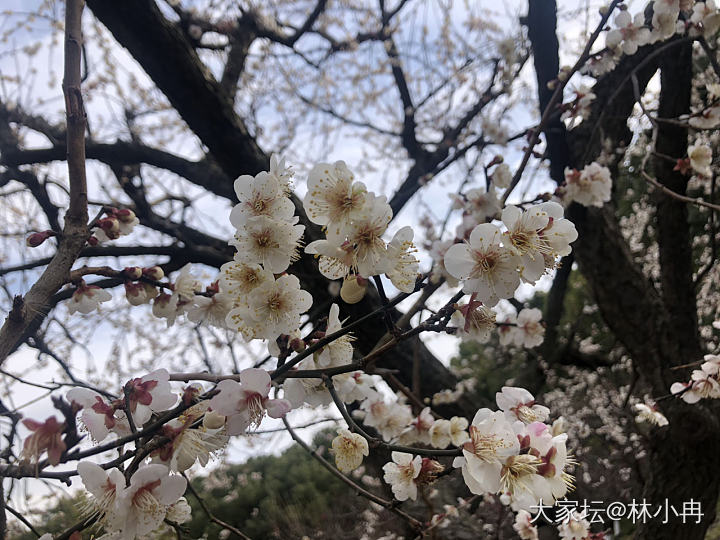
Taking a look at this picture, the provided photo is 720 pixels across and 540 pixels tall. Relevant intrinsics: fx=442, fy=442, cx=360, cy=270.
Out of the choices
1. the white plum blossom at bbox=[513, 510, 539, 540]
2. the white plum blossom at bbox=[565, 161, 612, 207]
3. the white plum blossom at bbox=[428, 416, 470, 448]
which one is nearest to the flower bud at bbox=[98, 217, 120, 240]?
the white plum blossom at bbox=[428, 416, 470, 448]

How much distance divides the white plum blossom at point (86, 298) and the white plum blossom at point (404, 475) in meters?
0.73

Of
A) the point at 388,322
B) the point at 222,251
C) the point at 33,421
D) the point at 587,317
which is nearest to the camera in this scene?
the point at 33,421

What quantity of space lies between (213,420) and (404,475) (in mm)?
524

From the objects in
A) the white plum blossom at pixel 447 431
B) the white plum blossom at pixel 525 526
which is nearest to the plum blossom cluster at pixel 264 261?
the white plum blossom at pixel 447 431

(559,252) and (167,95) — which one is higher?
(167,95)

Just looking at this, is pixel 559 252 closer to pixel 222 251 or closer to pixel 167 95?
pixel 167 95

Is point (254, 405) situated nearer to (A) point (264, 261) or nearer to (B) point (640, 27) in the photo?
(A) point (264, 261)

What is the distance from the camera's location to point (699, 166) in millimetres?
1812

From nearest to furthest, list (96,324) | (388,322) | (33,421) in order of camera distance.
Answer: (33,421), (388,322), (96,324)

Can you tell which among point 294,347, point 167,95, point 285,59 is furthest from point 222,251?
point 294,347

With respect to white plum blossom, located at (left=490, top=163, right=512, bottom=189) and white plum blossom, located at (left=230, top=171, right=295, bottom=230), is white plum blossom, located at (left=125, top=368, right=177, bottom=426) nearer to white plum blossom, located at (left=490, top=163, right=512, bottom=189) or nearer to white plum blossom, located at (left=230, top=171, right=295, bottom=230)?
white plum blossom, located at (left=230, top=171, right=295, bottom=230)

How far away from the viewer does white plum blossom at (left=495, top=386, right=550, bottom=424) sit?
78 centimetres

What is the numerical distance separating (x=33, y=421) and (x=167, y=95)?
167 cm

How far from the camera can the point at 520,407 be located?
32.0 inches
